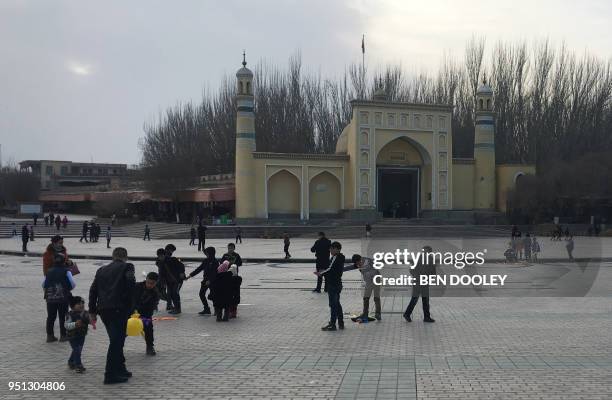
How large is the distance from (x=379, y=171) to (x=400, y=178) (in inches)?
117

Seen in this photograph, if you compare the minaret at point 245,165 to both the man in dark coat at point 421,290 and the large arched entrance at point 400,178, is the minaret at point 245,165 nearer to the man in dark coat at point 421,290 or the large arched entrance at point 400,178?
the large arched entrance at point 400,178

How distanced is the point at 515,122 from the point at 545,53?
615 centimetres

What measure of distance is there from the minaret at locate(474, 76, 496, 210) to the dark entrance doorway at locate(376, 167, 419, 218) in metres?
4.41

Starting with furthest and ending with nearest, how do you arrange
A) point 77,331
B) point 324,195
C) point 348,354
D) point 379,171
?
point 379,171, point 324,195, point 348,354, point 77,331

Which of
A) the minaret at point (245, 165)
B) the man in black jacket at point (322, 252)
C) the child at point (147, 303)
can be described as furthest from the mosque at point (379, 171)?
the child at point (147, 303)

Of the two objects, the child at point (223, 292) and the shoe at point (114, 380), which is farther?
the child at point (223, 292)

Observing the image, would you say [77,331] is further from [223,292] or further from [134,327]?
[223,292]

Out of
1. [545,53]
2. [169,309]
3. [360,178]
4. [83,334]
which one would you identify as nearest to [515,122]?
[545,53]

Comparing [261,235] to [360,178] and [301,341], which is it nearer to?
[360,178]

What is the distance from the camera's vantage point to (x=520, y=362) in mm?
7723

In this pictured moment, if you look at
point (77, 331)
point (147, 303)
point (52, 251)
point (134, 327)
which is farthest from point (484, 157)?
point (77, 331)

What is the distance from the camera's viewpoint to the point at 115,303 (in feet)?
23.0

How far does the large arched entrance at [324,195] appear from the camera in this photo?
4478 cm

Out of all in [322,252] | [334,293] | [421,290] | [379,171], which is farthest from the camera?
[379,171]
